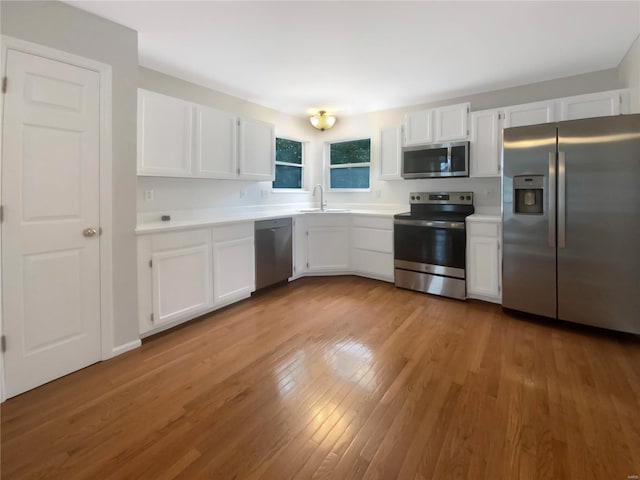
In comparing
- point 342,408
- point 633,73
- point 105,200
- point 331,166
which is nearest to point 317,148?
point 331,166

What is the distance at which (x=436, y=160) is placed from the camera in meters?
4.03

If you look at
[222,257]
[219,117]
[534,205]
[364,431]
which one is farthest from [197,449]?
[534,205]

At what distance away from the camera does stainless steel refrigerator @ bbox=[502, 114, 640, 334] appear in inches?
103

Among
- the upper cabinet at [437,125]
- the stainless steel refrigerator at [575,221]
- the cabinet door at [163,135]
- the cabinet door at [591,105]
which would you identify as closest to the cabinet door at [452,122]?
the upper cabinet at [437,125]

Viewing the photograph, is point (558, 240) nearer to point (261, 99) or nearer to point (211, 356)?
point (211, 356)

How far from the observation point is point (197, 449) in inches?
59.8

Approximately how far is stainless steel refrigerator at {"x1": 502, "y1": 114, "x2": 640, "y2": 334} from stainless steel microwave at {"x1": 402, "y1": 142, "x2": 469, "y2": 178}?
72cm

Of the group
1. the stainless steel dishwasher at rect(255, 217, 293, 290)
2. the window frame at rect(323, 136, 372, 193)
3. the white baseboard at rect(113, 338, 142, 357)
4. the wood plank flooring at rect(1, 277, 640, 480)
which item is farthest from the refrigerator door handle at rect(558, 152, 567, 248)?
the white baseboard at rect(113, 338, 142, 357)

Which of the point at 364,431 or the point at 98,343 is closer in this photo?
the point at 364,431

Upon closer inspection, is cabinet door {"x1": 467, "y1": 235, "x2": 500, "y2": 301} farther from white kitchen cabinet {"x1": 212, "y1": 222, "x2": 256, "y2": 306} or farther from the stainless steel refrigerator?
white kitchen cabinet {"x1": 212, "y1": 222, "x2": 256, "y2": 306}

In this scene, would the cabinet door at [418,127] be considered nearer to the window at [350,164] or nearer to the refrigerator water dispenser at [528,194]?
the window at [350,164]

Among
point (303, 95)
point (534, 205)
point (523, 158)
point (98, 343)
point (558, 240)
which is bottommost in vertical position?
point (98, 343)

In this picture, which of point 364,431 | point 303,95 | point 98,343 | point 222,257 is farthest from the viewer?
point 303,95

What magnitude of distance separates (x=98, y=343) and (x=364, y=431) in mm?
1941
